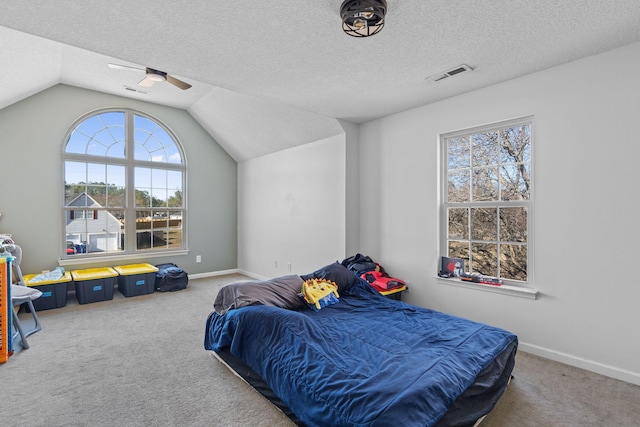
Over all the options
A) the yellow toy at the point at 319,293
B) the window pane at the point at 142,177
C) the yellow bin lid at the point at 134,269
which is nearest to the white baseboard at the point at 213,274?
the yellow bin lid at the point at 134,269

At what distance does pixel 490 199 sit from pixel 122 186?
211 inches

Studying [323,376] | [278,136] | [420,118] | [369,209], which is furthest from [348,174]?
[323,376]

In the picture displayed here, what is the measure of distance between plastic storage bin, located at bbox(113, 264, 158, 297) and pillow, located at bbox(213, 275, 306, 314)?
8.69 feet

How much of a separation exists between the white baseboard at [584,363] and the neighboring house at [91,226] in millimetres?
5712

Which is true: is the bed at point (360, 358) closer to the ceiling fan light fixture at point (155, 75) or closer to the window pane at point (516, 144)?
the window pane at point (516, 144)

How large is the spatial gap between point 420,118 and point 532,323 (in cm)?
238

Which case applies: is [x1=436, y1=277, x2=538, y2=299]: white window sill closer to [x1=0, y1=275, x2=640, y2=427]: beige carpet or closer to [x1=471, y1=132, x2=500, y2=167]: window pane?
[x1=0, y1=275, x2=640, y2=427]: beige carpet

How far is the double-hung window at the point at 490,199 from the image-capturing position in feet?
9.79

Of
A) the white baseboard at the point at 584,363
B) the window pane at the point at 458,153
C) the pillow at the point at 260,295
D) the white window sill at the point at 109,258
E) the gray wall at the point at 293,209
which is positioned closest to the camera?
the white baseboard at the point at 584,363

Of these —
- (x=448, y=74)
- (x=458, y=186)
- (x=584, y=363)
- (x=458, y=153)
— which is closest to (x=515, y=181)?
(x=458, y=186)

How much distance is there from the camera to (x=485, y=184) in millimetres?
3248

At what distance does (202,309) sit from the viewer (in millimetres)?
4086

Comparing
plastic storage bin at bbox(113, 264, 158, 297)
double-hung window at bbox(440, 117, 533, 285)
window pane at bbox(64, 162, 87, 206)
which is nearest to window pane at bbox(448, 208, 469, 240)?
double-hung window at bbox(440, 117, 533, 285)

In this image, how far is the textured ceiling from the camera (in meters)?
1.91
